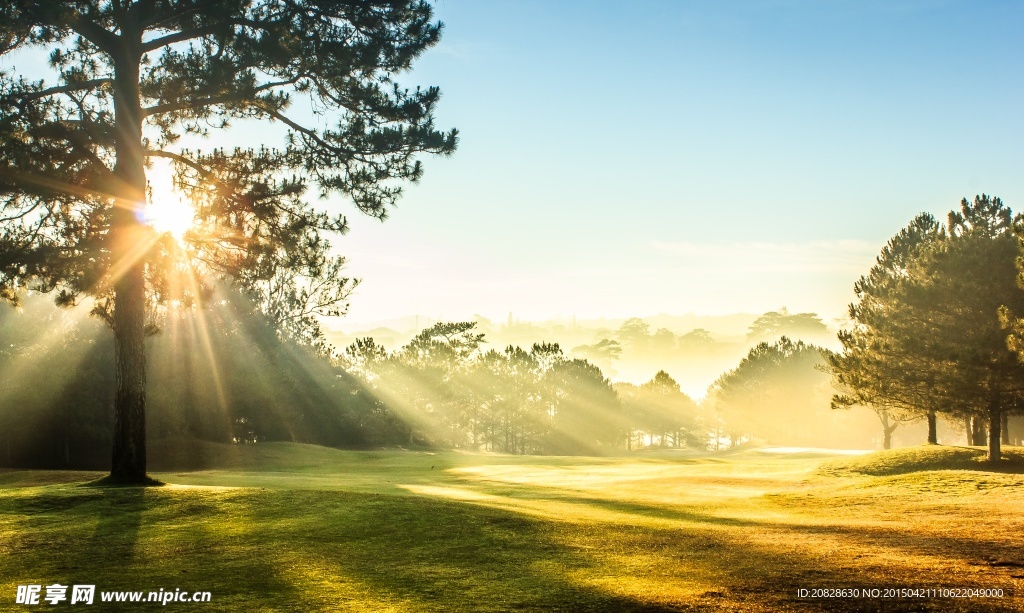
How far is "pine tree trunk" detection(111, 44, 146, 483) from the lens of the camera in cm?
2122

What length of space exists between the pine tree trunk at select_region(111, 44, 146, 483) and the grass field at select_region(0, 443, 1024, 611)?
255 centimetres

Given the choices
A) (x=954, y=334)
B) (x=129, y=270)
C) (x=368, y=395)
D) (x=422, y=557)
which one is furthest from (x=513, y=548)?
(x=368, y=395)

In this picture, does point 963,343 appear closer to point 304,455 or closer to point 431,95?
point 431,95

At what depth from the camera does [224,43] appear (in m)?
22.6

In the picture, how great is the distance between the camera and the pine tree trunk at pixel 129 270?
21.2 meters

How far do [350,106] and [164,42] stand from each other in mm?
5961

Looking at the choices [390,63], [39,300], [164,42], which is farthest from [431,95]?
[39,300]

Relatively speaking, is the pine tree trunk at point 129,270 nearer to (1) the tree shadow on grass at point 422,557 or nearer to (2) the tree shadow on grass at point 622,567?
(1) the tree shadow on grass at point 422,557

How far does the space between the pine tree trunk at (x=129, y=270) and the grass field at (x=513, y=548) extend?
8.37ft

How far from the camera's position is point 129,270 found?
21.5 m

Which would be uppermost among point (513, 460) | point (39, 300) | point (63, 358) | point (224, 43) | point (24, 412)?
point (224, 43)

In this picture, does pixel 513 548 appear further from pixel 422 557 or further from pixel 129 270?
pixel 129 270

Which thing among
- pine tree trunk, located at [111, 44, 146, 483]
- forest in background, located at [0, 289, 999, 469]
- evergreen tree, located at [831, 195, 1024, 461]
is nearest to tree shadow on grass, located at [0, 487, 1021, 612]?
pine tree trunk, located at [111, 44, 146, 483]

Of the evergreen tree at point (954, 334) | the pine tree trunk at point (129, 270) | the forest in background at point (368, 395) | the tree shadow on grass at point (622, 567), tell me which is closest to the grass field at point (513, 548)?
the tree shadow on grass at point (622, 567)
